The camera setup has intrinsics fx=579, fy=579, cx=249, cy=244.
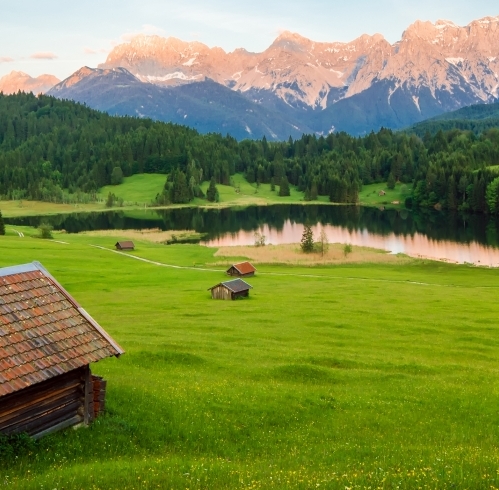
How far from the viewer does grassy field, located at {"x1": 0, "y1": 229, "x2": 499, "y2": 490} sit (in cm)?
1778

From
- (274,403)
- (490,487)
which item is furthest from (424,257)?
(490,487)

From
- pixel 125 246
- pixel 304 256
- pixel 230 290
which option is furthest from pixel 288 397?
pixel 125 246

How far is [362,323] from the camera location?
2046 inches

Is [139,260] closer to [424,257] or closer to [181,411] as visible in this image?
[424,257]

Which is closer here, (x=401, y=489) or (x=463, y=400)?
(x=401, y=489)

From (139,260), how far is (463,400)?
260ft

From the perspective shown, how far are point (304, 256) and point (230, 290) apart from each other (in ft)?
163

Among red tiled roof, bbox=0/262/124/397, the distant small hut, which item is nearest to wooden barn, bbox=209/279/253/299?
red tiled roof, bbox=0/262/124/397

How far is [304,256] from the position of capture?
112875 millimetres

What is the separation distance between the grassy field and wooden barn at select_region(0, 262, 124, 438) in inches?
35.1

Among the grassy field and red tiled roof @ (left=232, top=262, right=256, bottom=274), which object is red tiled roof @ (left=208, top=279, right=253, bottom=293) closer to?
the grassy field

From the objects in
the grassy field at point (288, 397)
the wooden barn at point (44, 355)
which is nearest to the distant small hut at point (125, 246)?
the grassy field at point (288, 397)

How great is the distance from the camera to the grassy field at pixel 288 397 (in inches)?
700

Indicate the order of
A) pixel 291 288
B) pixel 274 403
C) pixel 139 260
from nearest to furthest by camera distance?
pixel 274 403
pixel 291 288
pixel 139 260
